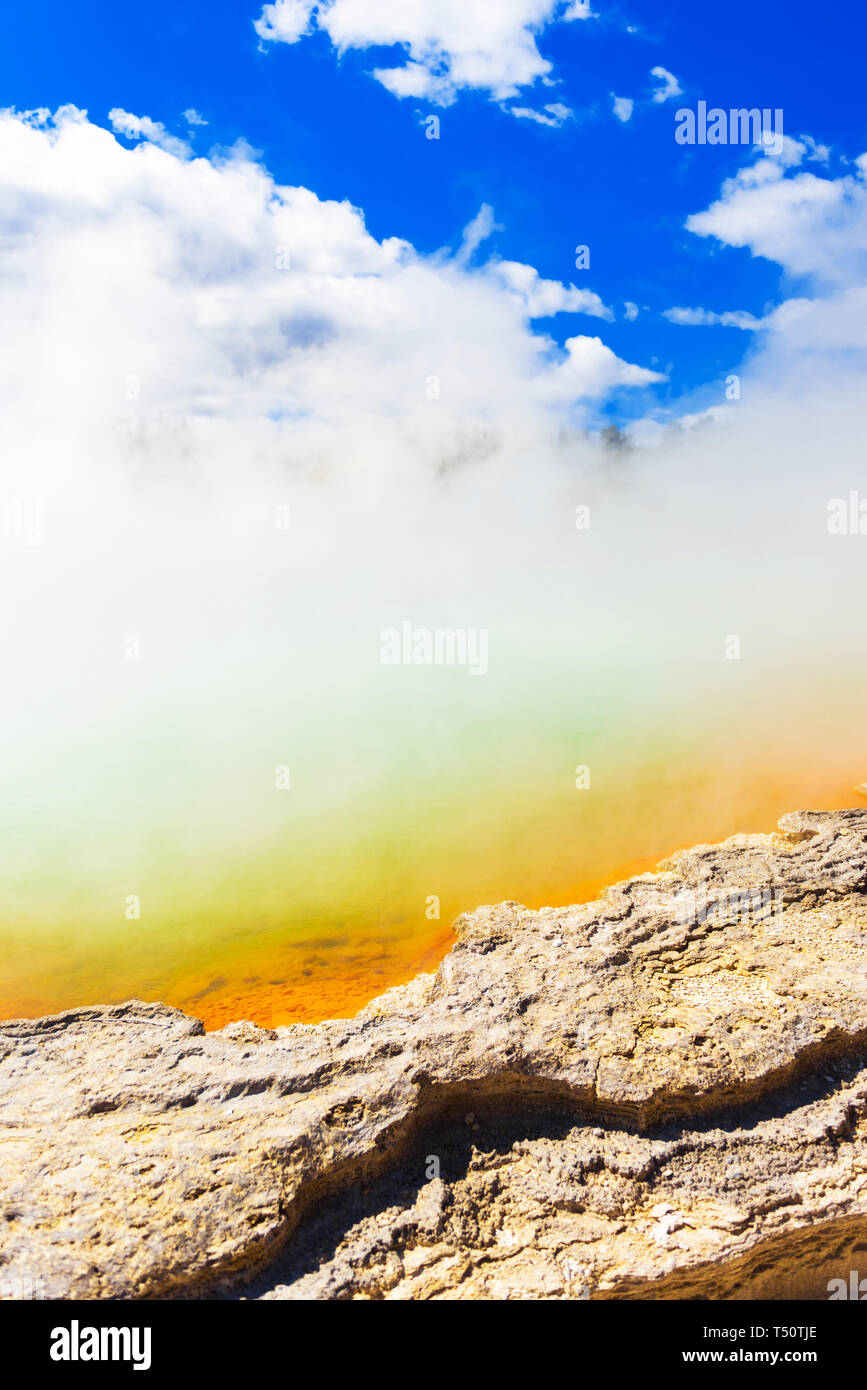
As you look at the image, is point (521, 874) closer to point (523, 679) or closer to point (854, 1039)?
point (854, 1039)

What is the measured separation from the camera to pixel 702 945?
4.04 meters

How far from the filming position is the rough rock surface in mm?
2617

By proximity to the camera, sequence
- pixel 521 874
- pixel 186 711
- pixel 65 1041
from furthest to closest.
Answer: pixel 186 711, pixel 521 874, pixel 65 1041

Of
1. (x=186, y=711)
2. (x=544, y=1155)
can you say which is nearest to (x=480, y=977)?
(x=544, y=1155)

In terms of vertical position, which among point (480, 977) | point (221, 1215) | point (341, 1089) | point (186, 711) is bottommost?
point (221, 1215)

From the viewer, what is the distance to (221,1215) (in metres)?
2.58

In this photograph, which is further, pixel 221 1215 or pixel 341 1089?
pixel 341 1089

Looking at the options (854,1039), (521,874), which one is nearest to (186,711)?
(521,874)

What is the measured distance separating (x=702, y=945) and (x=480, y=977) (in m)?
1.29

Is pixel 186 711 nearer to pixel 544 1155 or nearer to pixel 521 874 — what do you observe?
pixel 521 874

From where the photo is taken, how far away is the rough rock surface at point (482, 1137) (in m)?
2.62

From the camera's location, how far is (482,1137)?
10.4 ft

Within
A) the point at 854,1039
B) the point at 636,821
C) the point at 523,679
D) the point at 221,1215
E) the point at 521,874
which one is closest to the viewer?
the point at 221,1215

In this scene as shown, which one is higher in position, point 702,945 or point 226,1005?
Result: point 702,945
